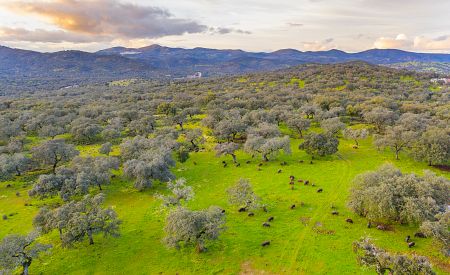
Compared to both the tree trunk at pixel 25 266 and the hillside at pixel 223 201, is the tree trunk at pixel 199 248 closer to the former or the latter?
the hillside at pixel 223 201

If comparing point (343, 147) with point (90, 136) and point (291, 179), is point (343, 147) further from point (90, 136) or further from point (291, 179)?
point (90, 136)

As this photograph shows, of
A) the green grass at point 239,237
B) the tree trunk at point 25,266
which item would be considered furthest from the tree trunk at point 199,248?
the tree trunk at point 25,266

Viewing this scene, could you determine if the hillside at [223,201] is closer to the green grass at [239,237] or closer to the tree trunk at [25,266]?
the green grass at [239,237]

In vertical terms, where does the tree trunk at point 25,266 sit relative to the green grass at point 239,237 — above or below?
above

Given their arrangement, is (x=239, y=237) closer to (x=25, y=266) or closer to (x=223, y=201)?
(x=223, y=201)

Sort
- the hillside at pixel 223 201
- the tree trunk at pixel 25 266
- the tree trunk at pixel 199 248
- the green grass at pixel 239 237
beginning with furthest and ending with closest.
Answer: the tree trunk at pixel 199 248, the hillside at pixel 223 201, the green grass at pixel 239 237, the tree trunk at pixel 25 266

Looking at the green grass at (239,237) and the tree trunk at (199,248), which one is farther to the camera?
the tree trunk at (199,248)

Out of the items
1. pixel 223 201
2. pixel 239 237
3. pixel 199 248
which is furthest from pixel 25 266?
pixel 223 201

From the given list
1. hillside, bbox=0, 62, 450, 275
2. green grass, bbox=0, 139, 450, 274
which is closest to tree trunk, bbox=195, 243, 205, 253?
hillside, bbox=0, 62, 450, 275

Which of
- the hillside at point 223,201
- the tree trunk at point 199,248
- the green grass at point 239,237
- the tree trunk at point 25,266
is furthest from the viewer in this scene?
the tree trunk at point 199,248

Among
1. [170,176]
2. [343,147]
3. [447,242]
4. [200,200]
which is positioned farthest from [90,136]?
[447,242]
